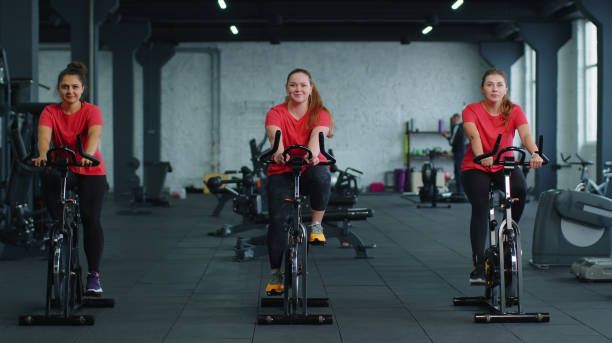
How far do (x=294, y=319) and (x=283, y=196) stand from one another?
2.10 ft

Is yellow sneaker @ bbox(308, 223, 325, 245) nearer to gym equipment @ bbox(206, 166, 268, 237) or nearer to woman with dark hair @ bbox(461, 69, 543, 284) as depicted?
woman with dark hair @ bbox(461, 69, 543, 284)

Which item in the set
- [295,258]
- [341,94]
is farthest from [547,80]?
[295,258]

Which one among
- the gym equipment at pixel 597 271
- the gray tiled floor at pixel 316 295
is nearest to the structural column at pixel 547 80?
the gray tiled floor at pixel 316 295

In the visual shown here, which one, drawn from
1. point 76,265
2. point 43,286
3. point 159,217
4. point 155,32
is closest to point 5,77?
point 43,286

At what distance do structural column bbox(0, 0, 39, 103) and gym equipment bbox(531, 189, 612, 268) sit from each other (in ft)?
16.0

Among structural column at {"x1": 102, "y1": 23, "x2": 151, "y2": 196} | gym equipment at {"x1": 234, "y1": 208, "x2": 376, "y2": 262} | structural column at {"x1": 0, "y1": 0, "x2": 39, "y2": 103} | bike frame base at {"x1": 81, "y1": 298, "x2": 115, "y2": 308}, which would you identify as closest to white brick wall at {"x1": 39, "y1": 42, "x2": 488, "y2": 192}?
structural column at {"x1": 102, "y1": 23, "x2": 151, "y2": 196}

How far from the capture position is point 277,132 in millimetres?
3109

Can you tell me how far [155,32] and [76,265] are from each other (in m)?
12.0

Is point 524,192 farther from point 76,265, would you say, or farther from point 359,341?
point 76,265

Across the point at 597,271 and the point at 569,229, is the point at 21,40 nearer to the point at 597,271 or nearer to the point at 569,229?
→ the point at 569,229

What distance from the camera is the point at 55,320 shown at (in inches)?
125

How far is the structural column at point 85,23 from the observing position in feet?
28.9

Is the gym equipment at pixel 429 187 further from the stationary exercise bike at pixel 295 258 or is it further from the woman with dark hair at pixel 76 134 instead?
the woman with dark hair at pixel 76 134

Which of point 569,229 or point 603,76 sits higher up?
point 603,76
